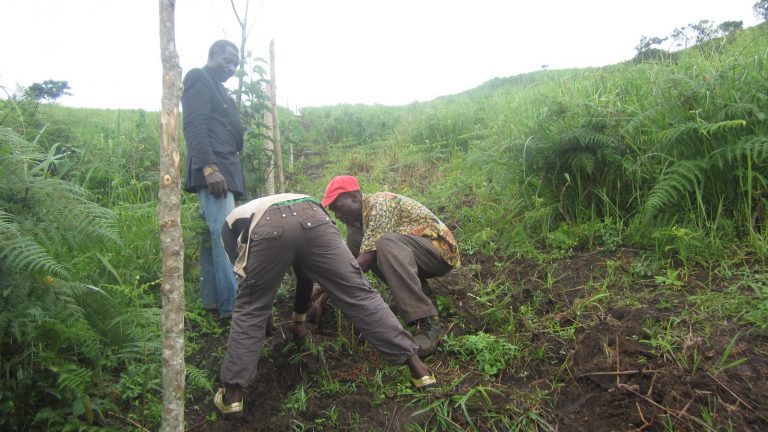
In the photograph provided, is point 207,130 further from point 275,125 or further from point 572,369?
point 572,369

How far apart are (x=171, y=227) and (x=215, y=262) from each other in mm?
1715

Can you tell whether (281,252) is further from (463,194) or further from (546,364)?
(463,194)

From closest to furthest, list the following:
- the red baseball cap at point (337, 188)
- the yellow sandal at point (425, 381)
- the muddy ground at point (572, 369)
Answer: the muddy ground at point (572, 369) → the yellow sandal at point (425, 381) → the red baseball cap at point (337, 188)

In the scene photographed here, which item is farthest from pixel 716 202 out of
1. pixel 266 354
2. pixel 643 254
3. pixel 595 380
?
pixel 266 354

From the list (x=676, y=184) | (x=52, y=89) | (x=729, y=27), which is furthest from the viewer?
(x=52, y=89)

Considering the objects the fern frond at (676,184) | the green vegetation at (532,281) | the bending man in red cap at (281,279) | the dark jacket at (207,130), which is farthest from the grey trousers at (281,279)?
the fern frond at (676,184)

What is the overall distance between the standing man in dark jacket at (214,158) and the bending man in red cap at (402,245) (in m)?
0.82

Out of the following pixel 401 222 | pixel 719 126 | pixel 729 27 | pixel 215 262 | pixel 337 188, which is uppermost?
pixel 729 27

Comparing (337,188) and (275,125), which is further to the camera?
(275,125)

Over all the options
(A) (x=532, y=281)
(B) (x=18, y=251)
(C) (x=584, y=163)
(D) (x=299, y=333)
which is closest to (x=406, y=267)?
Result: (D) (x=299, y=333)

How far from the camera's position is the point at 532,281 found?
12.8 ft

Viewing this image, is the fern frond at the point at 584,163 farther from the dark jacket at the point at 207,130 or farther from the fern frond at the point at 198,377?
the fern frond at the point at 198,377

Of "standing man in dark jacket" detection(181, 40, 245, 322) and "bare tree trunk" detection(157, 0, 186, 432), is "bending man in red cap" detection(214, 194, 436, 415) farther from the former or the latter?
"standing man in dark jacket" detection(181, 40, 245, 322)

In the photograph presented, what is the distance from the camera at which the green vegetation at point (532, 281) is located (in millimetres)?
2537
